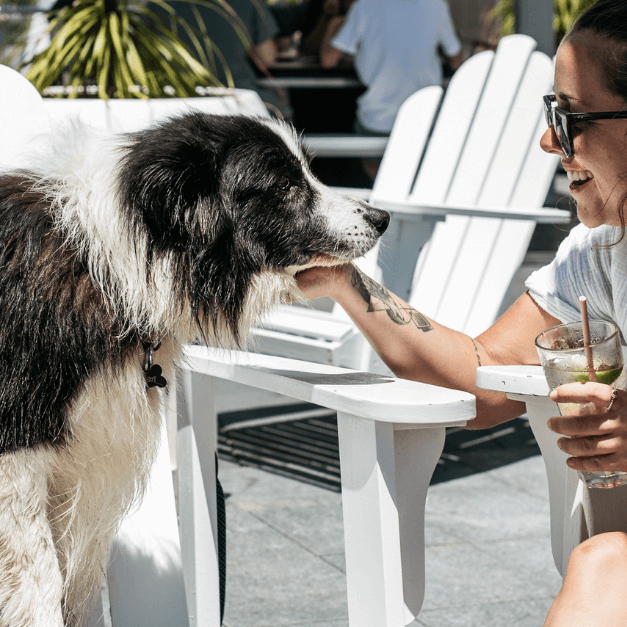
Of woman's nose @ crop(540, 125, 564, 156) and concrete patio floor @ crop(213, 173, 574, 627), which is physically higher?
woman's nose @ crop(540, 125, 564, 156)

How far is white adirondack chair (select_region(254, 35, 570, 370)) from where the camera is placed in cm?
326

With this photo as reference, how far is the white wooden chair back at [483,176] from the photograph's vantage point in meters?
3.32

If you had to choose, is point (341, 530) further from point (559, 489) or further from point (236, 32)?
point (236, 32)

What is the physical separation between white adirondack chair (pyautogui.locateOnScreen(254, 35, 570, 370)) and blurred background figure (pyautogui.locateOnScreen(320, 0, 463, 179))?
2257 millimetres

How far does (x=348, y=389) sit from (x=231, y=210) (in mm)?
450

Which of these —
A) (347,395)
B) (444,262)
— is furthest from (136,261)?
(444,262)

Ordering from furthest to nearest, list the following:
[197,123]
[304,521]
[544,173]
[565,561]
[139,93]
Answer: [544,173]
[139,93]
[304,521]
[197,123]
[565,561]

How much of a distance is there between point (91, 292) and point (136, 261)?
10 centimetres

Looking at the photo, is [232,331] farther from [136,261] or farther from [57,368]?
[57,368]

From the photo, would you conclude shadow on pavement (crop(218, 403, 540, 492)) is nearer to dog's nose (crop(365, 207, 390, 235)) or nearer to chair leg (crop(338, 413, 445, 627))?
dog's nose (crop(365, 207, 390, 235))

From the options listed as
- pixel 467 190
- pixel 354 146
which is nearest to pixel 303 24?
pixel 354 146

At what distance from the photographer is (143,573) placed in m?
1.73

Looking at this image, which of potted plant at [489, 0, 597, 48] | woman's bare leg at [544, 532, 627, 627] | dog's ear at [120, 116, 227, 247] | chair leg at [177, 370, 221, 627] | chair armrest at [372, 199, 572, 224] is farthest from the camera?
potted plant at [489, 0, 597, 48]

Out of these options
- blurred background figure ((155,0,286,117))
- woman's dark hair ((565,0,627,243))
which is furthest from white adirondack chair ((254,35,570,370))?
blurred background figure ((155,0,286,117))
